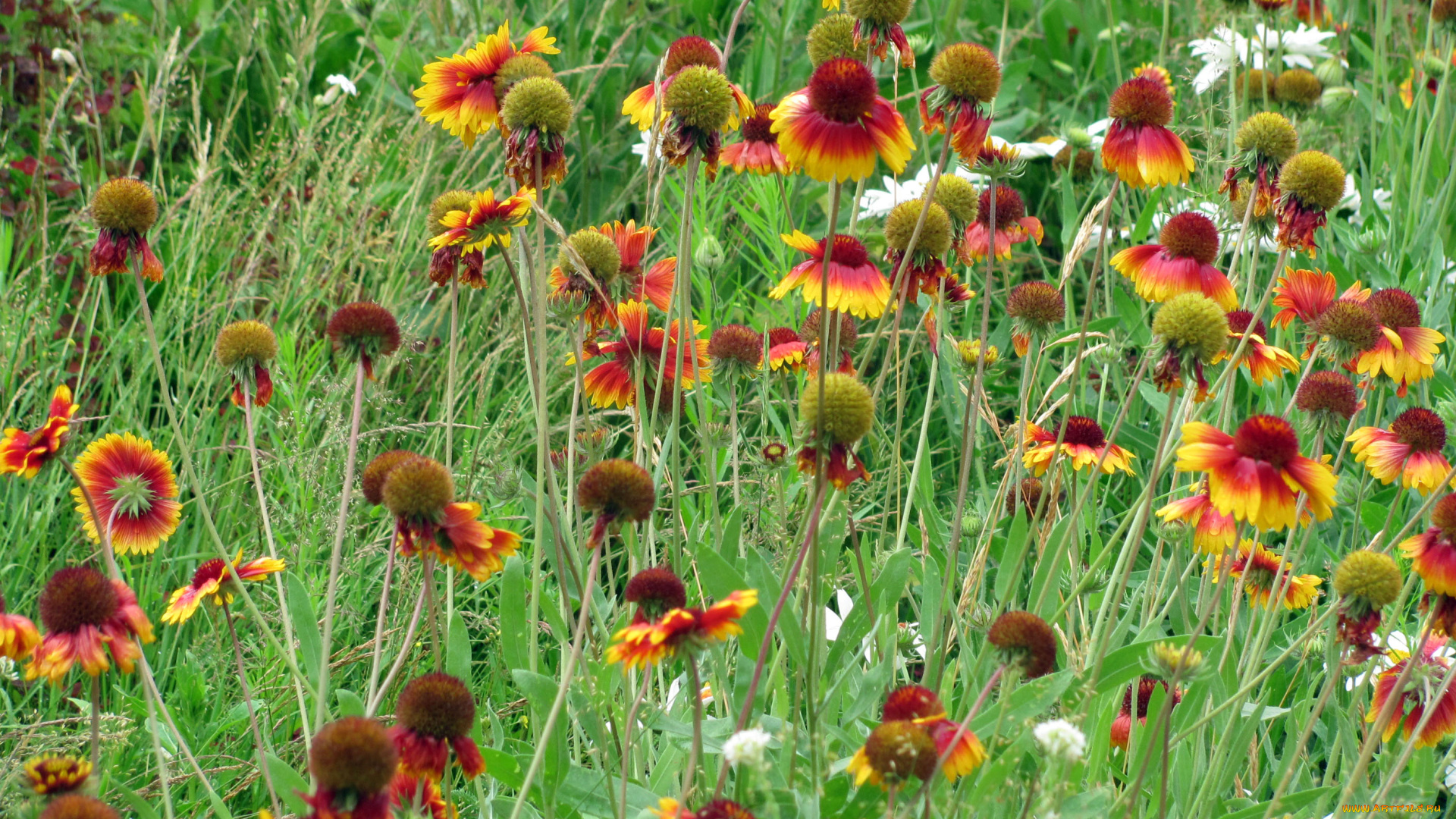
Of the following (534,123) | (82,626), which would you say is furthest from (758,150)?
(82,626)

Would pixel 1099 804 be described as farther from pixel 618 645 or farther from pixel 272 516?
pixel 272 516

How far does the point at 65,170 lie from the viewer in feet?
10.8

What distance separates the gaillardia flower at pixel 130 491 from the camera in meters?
1.42

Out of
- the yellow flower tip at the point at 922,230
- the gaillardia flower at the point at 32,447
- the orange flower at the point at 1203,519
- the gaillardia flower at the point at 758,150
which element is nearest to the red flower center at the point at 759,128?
the gaillardia flower at the point at 758,150

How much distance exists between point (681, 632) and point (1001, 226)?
1.20 meters

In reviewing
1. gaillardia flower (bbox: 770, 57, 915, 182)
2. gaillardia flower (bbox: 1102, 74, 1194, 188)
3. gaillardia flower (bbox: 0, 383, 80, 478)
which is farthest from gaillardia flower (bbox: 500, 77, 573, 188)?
gaillardia flower (bbox: 1102, 74, 1194, 188)

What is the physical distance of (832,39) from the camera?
1.63m

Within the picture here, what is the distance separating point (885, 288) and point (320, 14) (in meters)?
2.16

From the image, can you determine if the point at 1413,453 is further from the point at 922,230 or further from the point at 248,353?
the point at 248,353

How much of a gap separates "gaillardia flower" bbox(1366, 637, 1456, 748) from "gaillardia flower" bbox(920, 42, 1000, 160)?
785mm

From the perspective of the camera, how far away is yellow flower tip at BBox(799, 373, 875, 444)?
1.11 metres

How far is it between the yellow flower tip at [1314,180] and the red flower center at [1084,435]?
478 mm

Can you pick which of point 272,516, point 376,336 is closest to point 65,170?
point 272,516

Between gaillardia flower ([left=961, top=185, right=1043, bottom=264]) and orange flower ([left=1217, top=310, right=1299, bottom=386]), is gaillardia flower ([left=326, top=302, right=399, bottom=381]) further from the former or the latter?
orange flower ([left=1217, top=310, right=1299, bottom=386])
